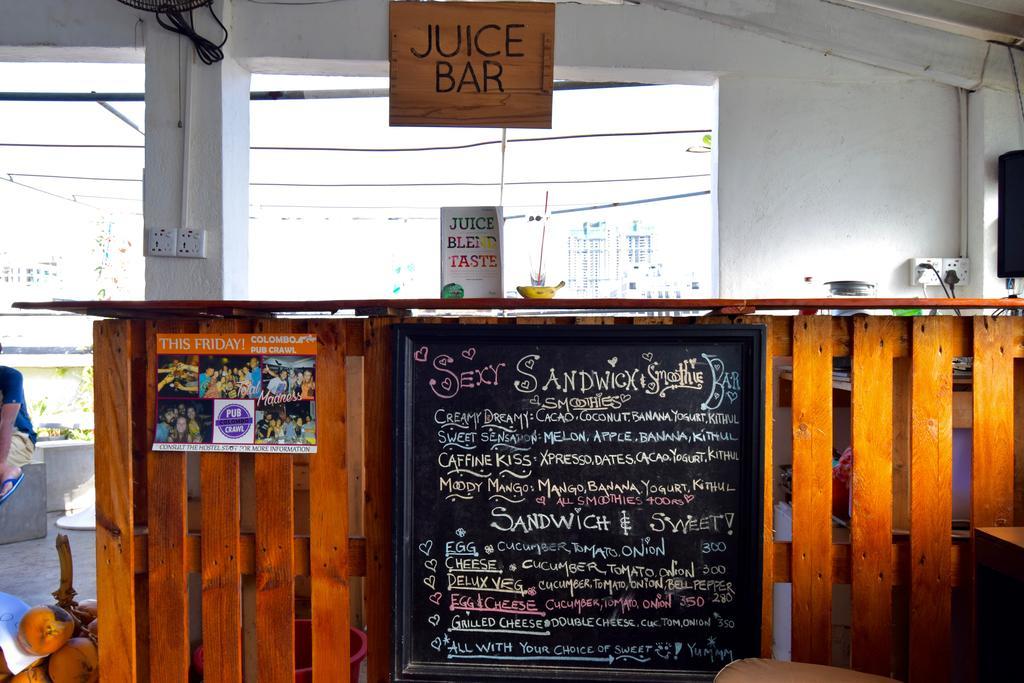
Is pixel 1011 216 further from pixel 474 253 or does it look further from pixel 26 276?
pixel 26 276

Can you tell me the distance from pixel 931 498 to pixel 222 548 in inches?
79.0

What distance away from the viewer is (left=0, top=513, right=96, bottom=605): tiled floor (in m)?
3.74

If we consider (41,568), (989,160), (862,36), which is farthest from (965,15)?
(41,568)

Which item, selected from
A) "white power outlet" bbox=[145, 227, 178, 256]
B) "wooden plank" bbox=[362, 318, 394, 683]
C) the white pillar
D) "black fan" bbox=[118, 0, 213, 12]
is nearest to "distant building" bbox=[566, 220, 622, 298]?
the white pillar

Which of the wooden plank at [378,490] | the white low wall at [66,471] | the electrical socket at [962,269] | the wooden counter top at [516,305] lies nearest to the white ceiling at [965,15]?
the electrical socket at [962,269]

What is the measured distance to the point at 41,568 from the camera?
416 centimetres

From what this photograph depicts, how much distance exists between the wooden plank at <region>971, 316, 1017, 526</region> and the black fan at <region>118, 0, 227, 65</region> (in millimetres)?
2968

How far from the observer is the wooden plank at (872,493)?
6.11ft

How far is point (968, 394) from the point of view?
204 centimetres

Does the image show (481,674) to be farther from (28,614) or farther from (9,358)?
(9,358)

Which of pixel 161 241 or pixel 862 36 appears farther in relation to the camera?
pixel 862 36

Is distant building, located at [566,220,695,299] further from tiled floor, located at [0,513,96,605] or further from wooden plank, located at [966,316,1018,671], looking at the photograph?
tiled floor, located at [0,513,96,605]

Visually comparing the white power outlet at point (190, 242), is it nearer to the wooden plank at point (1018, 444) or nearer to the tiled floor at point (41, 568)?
the tiled floor at point (41, 568)

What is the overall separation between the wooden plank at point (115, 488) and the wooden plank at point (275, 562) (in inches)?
15.4
